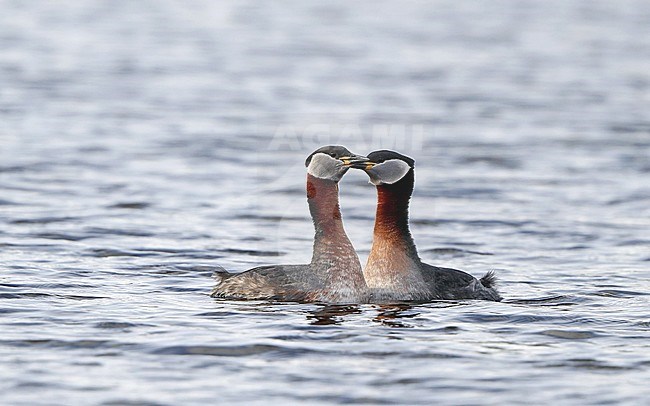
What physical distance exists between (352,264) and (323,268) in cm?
33

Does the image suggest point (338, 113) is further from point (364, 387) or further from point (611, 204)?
point (364, 387)

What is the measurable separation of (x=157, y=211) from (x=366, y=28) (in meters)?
30.0

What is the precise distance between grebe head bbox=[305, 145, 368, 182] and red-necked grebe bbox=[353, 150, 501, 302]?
1.04 feet

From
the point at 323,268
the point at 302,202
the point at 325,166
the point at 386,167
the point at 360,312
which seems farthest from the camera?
the point at 302,202

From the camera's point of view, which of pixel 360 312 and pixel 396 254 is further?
pixel 396 254

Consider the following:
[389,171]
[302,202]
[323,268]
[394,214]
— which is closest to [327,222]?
[323,268]

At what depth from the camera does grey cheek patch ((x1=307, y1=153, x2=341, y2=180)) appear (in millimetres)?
14945

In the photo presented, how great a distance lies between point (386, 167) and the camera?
1522 cm

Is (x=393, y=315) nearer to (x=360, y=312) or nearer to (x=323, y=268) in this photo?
(x=360, y=312)

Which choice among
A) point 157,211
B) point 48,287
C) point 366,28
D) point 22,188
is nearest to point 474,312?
point 48,287

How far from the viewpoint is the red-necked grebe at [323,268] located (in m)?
15.0

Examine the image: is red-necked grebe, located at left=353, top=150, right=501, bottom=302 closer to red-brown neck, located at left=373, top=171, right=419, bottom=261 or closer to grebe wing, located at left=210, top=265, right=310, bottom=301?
red-brown neck, located at left=373, top=171, right=419, bottom=261

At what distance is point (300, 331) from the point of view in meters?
13.9

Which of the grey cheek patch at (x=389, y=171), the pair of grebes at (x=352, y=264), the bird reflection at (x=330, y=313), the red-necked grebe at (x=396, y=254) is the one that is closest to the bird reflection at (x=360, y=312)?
the bird reflection at (x=330, y=313)
